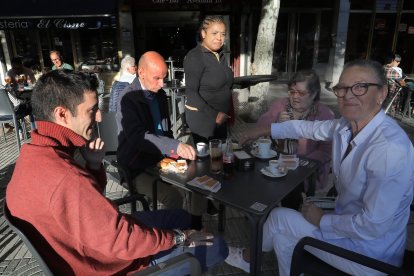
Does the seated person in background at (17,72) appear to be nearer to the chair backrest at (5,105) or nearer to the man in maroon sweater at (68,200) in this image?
the chair backrest at (5,105)

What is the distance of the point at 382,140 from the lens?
1505mm

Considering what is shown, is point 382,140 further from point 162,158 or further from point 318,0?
point 318,0

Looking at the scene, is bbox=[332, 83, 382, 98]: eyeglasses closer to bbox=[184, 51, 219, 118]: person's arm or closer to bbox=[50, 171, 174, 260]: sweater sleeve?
bbox=[50, 171, 174, 260]: sweater sleeve

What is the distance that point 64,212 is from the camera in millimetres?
1121

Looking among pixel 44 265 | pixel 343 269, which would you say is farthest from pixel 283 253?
pixel 44 265

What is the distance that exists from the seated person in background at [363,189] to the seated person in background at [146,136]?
2.53 ft

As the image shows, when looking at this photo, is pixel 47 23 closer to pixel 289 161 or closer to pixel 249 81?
pixel 249 81

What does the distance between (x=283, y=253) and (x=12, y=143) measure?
540 cm

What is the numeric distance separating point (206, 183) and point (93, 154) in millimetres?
669

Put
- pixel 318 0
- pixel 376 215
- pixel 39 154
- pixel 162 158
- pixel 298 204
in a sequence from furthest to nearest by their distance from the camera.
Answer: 1. pixel 318 0
2. pixel 298 204
3. pixel 162 158
4. pixel 376 215
5. pixel 39 154

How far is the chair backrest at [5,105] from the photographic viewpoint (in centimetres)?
472

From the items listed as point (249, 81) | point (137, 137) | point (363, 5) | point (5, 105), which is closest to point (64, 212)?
point (137, 137)

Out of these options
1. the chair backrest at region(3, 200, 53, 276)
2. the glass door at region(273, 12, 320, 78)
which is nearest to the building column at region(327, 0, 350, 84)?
the glass door at region(273, 12, 320, 78)

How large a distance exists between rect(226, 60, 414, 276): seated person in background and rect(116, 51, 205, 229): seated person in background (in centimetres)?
77
